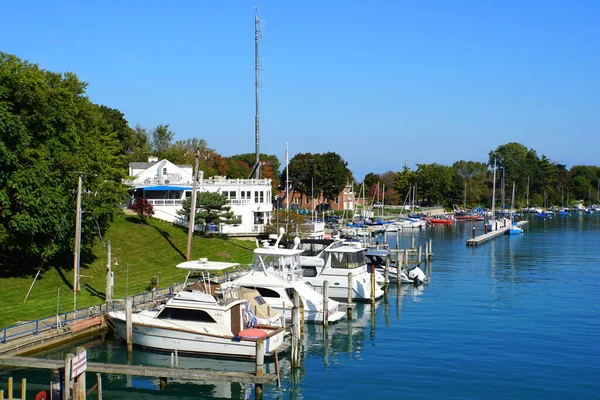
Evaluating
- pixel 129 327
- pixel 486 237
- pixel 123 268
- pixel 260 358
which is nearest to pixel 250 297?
pixel 129 327

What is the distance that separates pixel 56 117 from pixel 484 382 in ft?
107

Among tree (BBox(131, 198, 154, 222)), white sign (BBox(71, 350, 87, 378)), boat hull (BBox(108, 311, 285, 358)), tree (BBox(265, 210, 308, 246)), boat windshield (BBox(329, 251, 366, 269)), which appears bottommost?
boat hull (BBox(108, 311, 285, 358))

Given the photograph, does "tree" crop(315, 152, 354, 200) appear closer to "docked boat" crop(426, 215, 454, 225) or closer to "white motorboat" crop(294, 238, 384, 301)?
"docked boat" crop(426, 215, 454, 225)

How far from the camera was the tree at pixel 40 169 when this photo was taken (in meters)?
38.6

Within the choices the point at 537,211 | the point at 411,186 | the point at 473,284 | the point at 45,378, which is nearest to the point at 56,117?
the point at 45,378

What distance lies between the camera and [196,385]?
27.6m

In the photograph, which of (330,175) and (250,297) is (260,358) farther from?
(330,175)

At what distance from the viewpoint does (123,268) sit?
4962 cm

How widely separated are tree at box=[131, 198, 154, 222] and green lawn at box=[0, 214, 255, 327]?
38.8 inches

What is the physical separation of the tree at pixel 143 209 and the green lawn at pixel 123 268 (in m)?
0.99

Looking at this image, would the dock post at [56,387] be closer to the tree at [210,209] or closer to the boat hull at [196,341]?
the boat hull at [196,341]

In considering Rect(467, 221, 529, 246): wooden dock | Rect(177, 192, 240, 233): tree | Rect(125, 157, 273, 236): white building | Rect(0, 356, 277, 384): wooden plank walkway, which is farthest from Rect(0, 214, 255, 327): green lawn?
Rect(467, 221, 529, 246): wooden dock

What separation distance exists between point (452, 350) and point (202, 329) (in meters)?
12.7

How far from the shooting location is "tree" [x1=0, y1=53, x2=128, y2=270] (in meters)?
38.6
